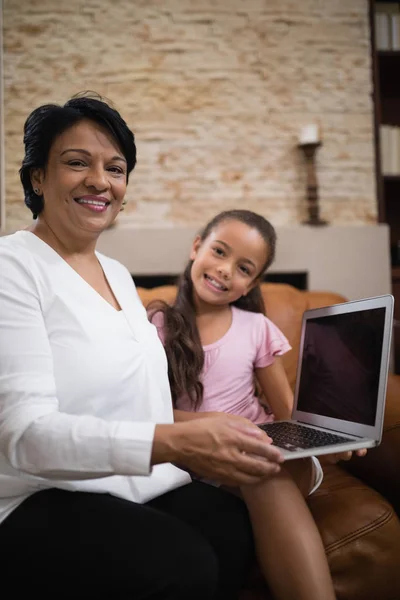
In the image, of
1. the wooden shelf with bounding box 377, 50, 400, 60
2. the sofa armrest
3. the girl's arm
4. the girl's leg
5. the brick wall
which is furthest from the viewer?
the wooden shelf with bounding box 377, 50, 400, 60

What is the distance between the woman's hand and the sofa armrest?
713 mm

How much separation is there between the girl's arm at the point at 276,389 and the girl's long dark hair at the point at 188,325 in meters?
0.21

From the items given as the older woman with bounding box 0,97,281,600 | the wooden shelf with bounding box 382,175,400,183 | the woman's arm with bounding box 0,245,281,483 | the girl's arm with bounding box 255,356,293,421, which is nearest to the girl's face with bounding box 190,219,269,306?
the girl's arm with bounding box 255,356,293,421

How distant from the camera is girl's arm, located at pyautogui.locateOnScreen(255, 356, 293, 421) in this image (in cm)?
170

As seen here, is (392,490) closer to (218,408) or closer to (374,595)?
(374,595)

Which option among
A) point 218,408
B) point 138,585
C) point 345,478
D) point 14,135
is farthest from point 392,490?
point 14,135

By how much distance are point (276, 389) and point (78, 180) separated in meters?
0.84

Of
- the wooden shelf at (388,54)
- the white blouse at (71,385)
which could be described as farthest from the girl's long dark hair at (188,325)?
the wooden shelf at (388,54)

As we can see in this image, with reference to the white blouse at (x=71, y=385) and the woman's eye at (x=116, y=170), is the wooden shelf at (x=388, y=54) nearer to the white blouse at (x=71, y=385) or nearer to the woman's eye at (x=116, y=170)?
the woman's eye at (x=116, y=170)

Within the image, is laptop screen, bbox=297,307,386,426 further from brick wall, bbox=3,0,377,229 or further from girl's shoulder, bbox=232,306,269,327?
brick wall, bbox=3,0,377,229

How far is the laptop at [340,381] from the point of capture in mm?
1200

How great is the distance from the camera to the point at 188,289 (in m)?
1.82

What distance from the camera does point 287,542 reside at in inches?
45.0

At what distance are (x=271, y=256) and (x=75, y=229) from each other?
74cm
